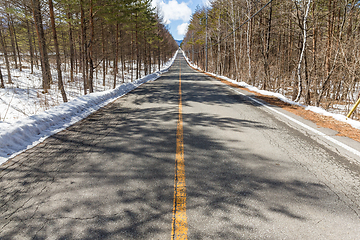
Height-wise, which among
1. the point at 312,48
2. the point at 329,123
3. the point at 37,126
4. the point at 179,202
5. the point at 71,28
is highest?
the point at 71,28

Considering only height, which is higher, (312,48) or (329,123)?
(312,48)

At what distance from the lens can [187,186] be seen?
2.74 meters

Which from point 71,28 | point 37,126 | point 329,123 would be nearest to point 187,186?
point 37,126

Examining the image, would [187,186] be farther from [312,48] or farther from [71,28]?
[71,28]

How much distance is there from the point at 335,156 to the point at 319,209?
1.86 meters

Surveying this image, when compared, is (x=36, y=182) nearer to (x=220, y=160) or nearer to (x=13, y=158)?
(x=13, y=158)

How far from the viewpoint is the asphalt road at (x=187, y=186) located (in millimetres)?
2062

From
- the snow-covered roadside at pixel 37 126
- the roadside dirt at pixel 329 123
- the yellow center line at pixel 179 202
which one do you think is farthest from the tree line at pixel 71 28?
the roadside dirt at pixel 329 123

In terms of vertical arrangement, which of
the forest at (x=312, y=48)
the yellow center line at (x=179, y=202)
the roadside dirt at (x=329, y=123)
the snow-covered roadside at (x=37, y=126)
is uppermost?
the forest at (x=312, y=48)

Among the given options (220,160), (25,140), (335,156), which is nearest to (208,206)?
(220,160)

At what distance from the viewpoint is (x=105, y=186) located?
2.78 m

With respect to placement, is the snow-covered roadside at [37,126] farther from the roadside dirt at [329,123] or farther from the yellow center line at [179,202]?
the roadside dirt at [329,123]

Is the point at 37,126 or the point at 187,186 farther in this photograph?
the point at 37,126

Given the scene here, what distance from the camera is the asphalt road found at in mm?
2062
